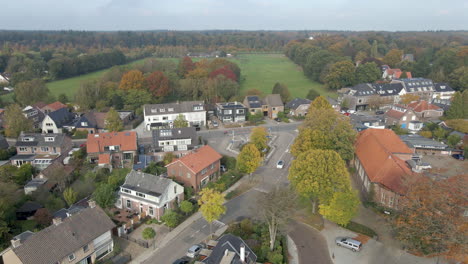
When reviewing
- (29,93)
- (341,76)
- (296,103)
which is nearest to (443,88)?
(341,76)

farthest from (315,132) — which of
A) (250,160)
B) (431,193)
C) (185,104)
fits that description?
(185,104)

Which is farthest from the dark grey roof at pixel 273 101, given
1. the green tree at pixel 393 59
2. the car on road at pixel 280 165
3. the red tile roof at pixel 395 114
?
the green tree at pixel 393 59

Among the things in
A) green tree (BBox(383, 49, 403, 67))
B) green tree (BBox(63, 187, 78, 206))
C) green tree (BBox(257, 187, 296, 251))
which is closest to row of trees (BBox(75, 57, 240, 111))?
green tree (BBox(63, 187, 78, 206))

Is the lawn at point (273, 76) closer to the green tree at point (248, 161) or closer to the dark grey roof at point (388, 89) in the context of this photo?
the dark grey roof at point (388, 89)

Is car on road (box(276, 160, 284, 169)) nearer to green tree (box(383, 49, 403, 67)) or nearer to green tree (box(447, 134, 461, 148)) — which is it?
green tree (box(447, 134, 461, 148))

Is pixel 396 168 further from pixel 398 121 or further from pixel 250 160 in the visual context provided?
pixel 398 121
